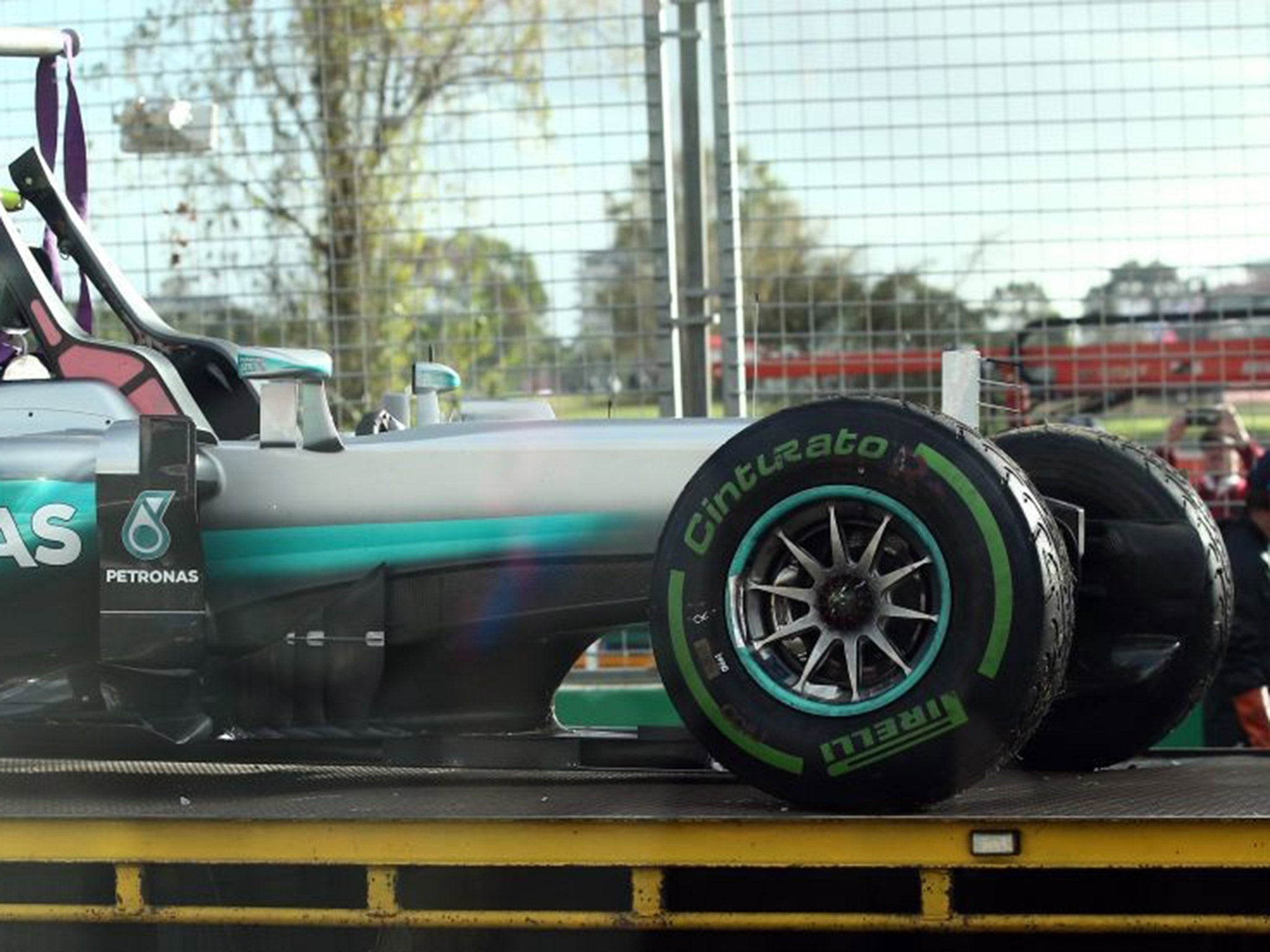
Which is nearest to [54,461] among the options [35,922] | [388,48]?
[35,922]

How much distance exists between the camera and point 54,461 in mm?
4367

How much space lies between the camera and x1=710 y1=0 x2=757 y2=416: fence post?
7.83m

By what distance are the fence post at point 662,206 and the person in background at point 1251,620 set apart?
7.00 feet

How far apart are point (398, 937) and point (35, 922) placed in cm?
72

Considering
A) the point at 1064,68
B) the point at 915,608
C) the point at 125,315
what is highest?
the point at 1064,68

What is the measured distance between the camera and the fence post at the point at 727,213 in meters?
7.83

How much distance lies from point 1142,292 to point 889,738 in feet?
15.9

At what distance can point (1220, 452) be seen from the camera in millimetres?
8375

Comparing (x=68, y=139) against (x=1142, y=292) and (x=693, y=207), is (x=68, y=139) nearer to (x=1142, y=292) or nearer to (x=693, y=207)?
(x=693, y=207)

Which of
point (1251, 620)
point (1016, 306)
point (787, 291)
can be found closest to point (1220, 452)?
point (1016, 306)

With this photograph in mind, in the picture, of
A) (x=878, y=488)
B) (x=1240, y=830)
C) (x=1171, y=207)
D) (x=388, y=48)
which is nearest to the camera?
(x=1240, y=830)

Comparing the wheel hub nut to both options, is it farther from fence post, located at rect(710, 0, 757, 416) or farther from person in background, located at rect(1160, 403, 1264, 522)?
person in background, located at rect(1160, 403, 1264, 522)

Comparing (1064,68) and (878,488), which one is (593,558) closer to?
(878,488)

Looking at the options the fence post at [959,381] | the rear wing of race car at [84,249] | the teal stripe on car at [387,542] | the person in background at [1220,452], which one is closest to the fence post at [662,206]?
the person in background at [1220,452]
